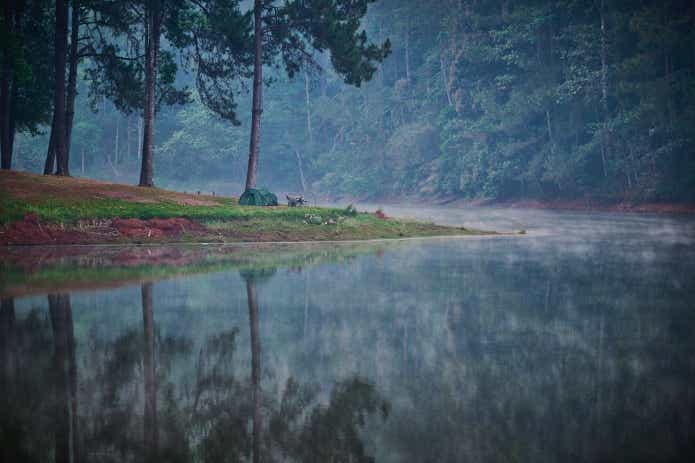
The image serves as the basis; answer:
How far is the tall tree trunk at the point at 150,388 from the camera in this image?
5.15 metres

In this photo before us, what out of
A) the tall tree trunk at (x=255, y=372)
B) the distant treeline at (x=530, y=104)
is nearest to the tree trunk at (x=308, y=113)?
the distant treeline at (x=530, y=104)

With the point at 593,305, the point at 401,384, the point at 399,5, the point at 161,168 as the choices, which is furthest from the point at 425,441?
the point at 161,168

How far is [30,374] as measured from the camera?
22.1 ft

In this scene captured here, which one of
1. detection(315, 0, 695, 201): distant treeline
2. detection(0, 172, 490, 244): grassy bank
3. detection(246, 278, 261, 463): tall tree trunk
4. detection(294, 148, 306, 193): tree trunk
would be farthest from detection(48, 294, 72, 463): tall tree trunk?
detection(294, 148, 306, 193): tree trunk

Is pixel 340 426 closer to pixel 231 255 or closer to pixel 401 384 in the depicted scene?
pixel 401 384

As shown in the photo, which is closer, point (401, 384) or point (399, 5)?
point (401, 384)

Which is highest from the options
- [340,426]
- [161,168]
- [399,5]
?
[399,5]

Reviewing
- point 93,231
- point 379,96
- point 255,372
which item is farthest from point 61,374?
point 379,96

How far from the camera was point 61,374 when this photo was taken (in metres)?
6.80

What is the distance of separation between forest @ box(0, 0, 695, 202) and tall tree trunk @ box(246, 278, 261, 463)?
2240 centimetres

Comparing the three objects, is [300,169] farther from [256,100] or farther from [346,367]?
[346,367]

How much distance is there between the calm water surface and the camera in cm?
510

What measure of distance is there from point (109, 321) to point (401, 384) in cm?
467

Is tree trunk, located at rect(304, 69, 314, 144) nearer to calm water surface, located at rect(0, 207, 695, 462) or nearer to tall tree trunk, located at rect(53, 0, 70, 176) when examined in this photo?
tall tree trunk, located at rect(53, 0, 70, 176)
